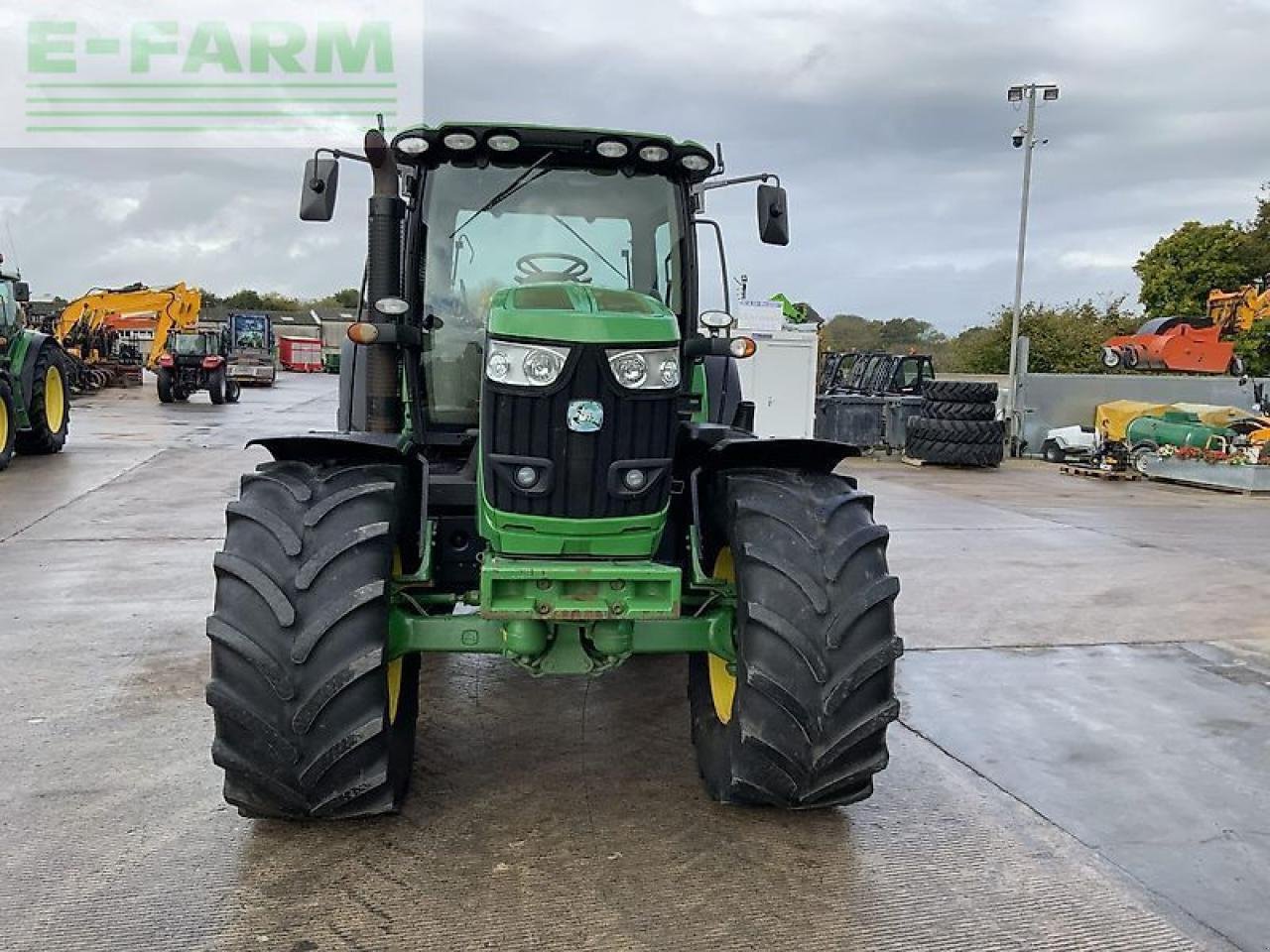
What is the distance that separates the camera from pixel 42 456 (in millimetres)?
14727

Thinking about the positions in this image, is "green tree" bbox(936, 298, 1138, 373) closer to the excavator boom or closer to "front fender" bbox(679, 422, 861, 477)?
the excavator boom

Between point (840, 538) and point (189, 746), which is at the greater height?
point (840, 538)

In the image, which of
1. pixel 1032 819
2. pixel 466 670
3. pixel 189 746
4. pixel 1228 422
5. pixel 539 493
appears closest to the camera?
pixel 539 493

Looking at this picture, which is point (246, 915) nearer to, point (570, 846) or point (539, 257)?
point (570, 846)

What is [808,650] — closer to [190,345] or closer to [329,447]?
[329,447]

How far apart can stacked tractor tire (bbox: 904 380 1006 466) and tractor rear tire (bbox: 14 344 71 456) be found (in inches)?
498

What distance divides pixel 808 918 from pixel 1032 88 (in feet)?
73.6

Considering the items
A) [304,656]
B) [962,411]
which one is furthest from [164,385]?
[304,656]

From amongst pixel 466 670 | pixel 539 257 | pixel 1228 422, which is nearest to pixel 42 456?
pixel 466 670

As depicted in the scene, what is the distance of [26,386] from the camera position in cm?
1418

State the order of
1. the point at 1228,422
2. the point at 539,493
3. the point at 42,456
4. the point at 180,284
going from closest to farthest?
1. the point at 539,493
2. the point at 42,456
3. the point at 1228,422
4. the point at 180,284

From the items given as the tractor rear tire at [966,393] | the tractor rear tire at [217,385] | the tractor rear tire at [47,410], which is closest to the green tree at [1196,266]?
the tractor rear tire at [966,393]

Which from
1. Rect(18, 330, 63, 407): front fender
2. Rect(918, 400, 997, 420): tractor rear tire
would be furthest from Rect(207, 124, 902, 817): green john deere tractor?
Rect(918, 400, 997, 420): tractor rear tire

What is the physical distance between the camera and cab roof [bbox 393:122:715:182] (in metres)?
4.12
